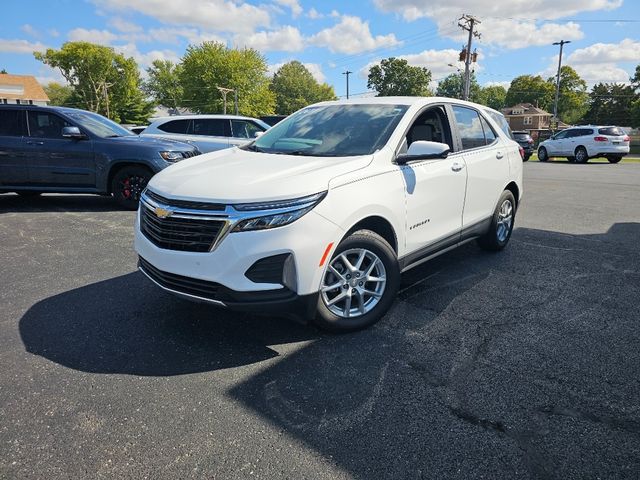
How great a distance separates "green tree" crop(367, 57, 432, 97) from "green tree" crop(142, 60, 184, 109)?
141 ft

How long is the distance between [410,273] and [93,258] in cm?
359

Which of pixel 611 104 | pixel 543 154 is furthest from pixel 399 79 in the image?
pixel 543 154

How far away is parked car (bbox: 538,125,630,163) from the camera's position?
→ 845 inches

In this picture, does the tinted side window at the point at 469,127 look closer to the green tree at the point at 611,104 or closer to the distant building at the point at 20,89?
the distant building at the point at 20,89

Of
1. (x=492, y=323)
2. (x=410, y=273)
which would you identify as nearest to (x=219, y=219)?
(x=492, y=323)

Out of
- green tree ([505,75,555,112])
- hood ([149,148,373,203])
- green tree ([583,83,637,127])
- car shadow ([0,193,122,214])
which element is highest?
green tree ([505,75,555,112])

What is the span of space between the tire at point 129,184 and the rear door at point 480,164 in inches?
212

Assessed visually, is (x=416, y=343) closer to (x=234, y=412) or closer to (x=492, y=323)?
(x=492, y=323)

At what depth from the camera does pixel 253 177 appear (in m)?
3.05

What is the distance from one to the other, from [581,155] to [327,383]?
2447 cm

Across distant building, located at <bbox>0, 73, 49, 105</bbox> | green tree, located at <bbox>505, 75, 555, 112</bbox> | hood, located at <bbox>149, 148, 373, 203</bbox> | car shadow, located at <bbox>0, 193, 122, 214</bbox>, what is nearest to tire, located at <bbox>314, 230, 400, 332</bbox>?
hood, located at <bbox>149, 148, 373, 203</bbox>

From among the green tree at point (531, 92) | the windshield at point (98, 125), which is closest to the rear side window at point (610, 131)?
the windshield at point (98, 125)

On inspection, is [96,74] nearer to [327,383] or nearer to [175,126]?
[175,126]

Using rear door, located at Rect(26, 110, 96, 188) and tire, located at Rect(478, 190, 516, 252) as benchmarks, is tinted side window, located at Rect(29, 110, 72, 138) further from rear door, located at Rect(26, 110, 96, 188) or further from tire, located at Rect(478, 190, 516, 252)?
tire, located at Rect(478, 190, 516, 252)
